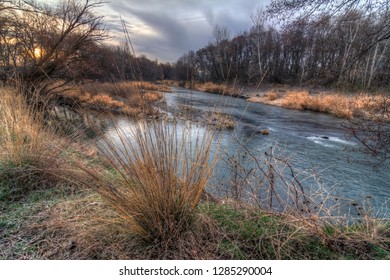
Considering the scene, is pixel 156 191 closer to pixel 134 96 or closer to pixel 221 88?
pixel 134 96

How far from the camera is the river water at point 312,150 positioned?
2110 mm

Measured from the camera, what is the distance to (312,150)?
20.1ft

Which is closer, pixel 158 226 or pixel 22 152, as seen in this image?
pixel 158 226

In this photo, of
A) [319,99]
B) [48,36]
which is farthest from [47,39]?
[319,99]

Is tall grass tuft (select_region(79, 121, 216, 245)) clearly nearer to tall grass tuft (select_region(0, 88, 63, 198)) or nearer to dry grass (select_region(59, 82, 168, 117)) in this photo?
dry grass (select_region(59, 82, 168, 117))

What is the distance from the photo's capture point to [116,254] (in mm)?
1268

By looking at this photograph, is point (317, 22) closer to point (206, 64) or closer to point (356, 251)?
point (206, 64)

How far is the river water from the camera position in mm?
2110

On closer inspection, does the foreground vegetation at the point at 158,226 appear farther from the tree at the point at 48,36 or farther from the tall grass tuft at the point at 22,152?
the tree at the point at 48,36

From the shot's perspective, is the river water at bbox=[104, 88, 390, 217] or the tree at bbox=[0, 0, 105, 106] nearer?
the river water at bbox=[104, 88, 390, 217]

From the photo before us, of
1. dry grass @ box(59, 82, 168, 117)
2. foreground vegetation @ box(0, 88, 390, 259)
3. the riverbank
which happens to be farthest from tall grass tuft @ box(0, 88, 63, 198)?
the riverbank

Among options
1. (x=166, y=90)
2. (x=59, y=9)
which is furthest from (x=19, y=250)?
(x=59, y=9)

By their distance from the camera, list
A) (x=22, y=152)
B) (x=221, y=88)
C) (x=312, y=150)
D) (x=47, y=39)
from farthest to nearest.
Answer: (x=47, y=39), (x=312, y=150), (x=22, y=152), (x=221, y=88)

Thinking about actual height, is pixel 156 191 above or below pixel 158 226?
above
